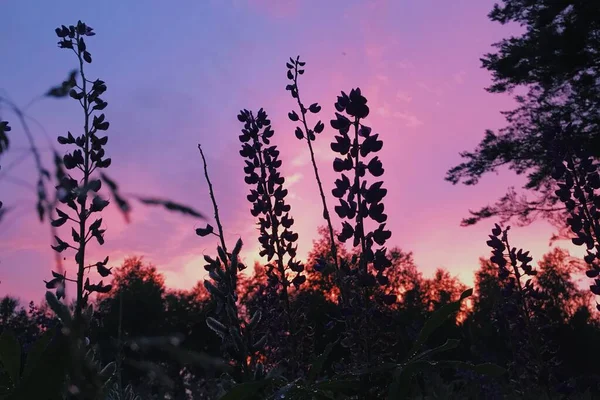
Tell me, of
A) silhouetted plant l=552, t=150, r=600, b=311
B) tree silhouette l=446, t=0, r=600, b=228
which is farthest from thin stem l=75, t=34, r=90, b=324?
tree silhouette l=446, t=0, r=600, b=228

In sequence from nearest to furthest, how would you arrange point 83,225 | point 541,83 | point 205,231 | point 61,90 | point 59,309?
point 59,309
point 61,90
point 205,231
point 83,225
point 541,83

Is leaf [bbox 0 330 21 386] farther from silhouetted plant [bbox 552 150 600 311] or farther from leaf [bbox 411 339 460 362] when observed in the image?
silhouetted plant [bbox 552 150 600 311]

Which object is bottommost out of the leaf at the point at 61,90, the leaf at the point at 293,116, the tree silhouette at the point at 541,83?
the leaf at the point at 61,90

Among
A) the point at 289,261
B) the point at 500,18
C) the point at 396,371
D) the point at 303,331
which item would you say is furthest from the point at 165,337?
the point at 500,18

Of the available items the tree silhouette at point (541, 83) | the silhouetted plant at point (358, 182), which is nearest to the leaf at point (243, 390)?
the silhouetted plant at point (358, 182)

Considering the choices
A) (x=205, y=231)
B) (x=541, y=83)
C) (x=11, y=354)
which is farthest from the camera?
(x=541, y=83)

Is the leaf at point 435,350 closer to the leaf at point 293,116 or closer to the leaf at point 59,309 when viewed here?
the leaf at point 59,309

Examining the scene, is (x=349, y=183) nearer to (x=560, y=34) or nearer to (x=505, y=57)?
(x=560, y=34)

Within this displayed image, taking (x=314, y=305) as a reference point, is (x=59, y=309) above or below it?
below

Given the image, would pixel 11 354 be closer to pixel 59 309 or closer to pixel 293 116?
pixel 59 309

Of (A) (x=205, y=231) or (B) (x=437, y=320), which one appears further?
(A) (x=205, y=231)

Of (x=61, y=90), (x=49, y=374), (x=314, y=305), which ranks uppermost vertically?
(x=314, y=305)

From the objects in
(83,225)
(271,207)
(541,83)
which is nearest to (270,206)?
(271,207)

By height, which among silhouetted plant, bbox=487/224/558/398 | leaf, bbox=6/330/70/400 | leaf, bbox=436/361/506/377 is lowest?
leaf, bbox=6/330/70/400
